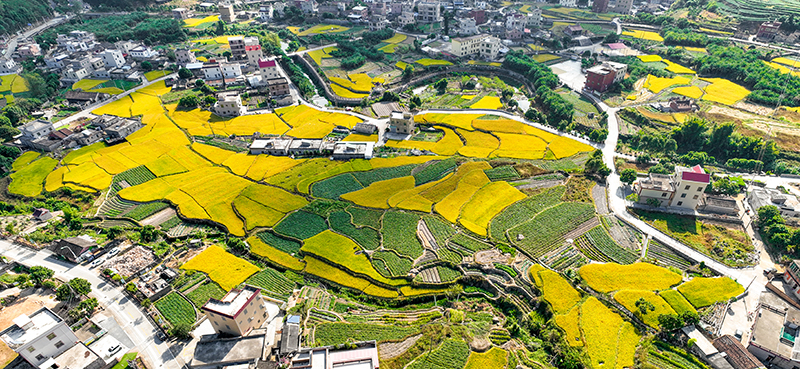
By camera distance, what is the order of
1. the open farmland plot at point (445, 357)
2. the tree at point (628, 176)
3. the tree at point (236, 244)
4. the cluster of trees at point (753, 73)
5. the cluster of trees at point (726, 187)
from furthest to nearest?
the cluster of trees at point (753, 73) → the tree at point (628, 176) → the cluster of trees at point (726, 187) → the tree at point (236, 244) → the open farmland plot at point (445, 357)

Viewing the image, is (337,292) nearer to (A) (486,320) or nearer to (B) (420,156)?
(A) (486,320)

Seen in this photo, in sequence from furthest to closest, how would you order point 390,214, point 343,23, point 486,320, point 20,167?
point 343,23
point 20,167
point 390,214
point 486,320

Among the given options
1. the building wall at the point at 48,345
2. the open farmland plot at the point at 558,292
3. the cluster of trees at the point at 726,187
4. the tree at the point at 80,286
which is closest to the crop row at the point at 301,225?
the tree at the point at 80,286

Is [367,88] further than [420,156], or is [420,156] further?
[367,88]

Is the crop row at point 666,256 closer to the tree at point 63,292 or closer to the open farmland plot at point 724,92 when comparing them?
the open farmland plot at point 724,92

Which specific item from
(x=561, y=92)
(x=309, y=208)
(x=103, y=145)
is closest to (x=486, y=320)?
(x=309, y=208)
